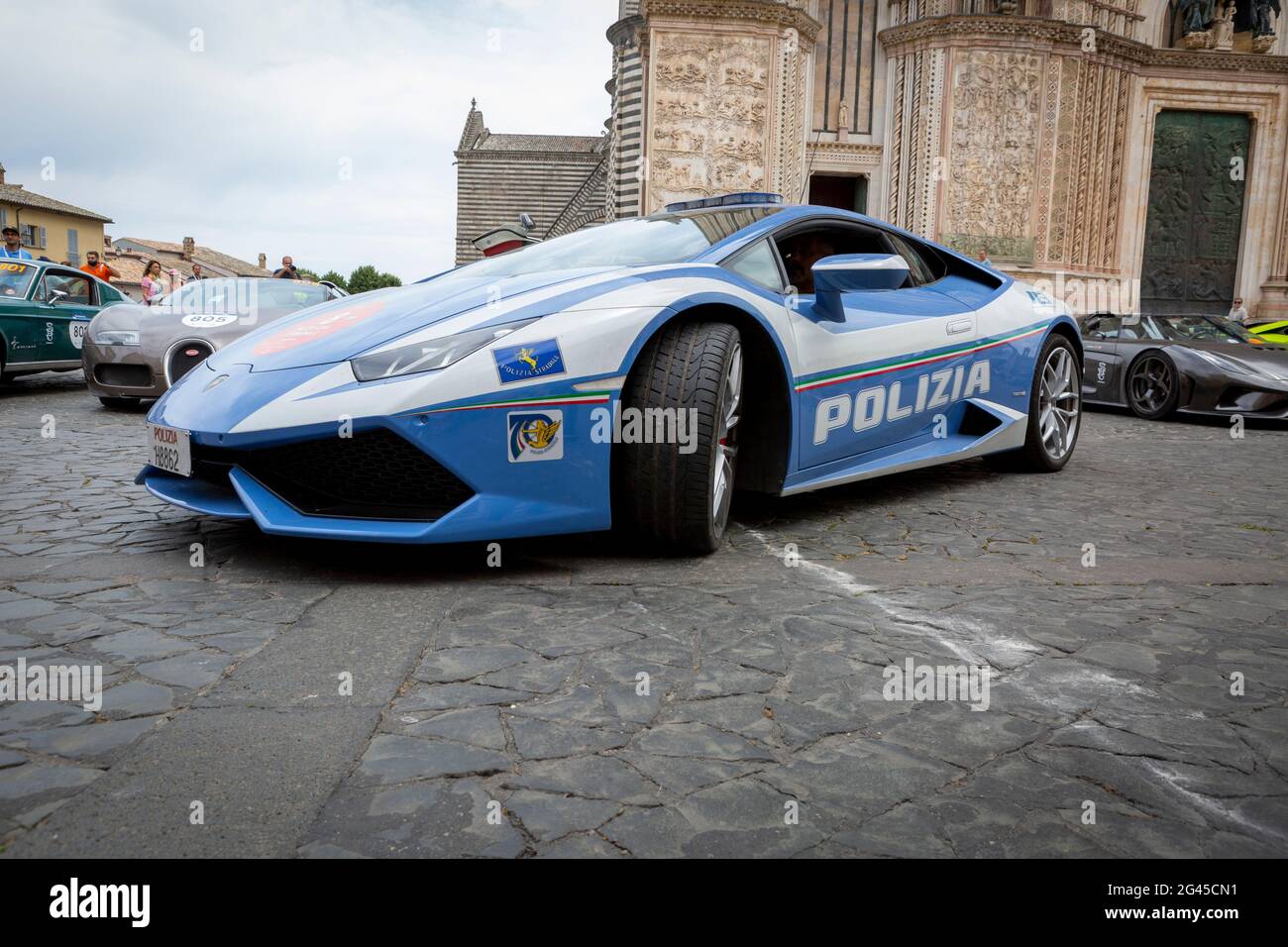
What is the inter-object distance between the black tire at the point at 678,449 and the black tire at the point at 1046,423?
276 cm

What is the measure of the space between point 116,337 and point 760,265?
6284 mm

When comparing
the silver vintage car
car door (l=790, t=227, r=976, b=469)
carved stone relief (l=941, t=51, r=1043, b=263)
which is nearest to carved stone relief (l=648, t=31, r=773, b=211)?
carved stone relief (l=941, t=51, r=1043, b=263)

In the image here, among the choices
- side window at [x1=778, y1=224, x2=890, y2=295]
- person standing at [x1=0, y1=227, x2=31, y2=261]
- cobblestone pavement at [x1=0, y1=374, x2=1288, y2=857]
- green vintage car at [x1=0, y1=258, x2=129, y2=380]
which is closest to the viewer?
cobblestone pavement at [x1=0, y1=374, x2=1288, y2=857]

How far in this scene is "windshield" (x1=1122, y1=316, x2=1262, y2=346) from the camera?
10180 millimetres

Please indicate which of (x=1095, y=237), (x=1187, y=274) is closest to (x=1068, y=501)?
(x=1095, y=237)

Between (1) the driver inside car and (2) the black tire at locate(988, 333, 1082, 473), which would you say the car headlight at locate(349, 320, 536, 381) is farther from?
(2) the black tire at locate(988, 333, 1082, 473)

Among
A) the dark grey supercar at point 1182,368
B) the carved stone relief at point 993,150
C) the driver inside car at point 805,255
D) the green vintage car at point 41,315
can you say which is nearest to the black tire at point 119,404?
the green vintage car at point 41,315

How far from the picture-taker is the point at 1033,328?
545cm

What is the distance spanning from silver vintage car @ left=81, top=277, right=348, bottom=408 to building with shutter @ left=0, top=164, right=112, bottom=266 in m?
48.4

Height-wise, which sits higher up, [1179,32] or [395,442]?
[1179,32]

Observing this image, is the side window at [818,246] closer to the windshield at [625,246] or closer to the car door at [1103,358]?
the windshield at [625,246]

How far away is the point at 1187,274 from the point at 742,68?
11741mm

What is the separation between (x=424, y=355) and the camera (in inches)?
121
